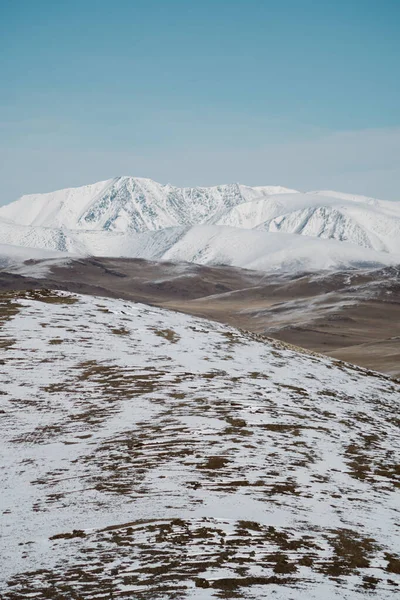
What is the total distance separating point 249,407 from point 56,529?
11564 millimetres

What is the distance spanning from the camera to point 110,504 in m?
11.3

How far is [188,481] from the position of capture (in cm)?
1267

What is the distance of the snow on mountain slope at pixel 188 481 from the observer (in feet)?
28.0

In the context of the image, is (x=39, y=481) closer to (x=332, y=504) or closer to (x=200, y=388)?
(x=332, y=504)

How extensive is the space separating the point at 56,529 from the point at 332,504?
539cm

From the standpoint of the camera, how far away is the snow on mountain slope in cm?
855

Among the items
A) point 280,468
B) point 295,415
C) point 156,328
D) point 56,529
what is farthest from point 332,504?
point 156,328

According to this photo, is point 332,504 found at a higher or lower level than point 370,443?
higher

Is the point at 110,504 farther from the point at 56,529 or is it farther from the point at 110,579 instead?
the point at 110,579

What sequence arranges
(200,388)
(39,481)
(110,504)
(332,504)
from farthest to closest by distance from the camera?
(200,388) < (39,481) < (332,504) < (110,504)

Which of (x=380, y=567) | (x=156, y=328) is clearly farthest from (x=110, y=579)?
(x=156, y=328)

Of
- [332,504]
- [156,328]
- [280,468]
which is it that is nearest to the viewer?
[332,504]

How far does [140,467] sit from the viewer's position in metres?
13.8

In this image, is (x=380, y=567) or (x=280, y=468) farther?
(x=280, y=468)
